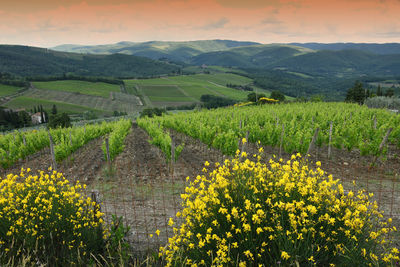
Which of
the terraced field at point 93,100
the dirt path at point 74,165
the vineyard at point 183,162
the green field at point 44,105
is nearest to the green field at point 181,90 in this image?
the terraced field at point 93,100

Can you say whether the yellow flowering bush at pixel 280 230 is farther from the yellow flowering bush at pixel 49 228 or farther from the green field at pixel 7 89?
the green field at pixel 7 89

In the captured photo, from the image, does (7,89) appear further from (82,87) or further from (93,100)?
(93,100)

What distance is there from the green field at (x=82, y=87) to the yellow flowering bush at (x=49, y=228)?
10621cm

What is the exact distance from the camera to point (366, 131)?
40.2ft

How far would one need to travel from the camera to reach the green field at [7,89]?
303 ft

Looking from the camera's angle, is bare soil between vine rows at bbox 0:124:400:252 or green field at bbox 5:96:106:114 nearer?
bare soil between vine rows at bbox 0:124:400:252

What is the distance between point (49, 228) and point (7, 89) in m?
121

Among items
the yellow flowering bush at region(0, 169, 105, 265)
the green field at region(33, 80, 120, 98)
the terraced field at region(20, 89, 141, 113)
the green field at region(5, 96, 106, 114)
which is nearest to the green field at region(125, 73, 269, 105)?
the terraced field at region(20, 89, 141, 113)

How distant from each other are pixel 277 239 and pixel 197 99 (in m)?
103

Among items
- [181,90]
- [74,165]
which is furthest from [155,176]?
[181,90]

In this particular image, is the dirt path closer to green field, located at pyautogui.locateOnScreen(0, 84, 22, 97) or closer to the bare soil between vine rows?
the bare soil between vine rows

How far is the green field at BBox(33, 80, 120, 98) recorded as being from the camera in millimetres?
105312

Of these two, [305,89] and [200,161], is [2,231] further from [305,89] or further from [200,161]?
[305,89]

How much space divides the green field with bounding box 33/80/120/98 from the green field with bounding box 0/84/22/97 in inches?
343
